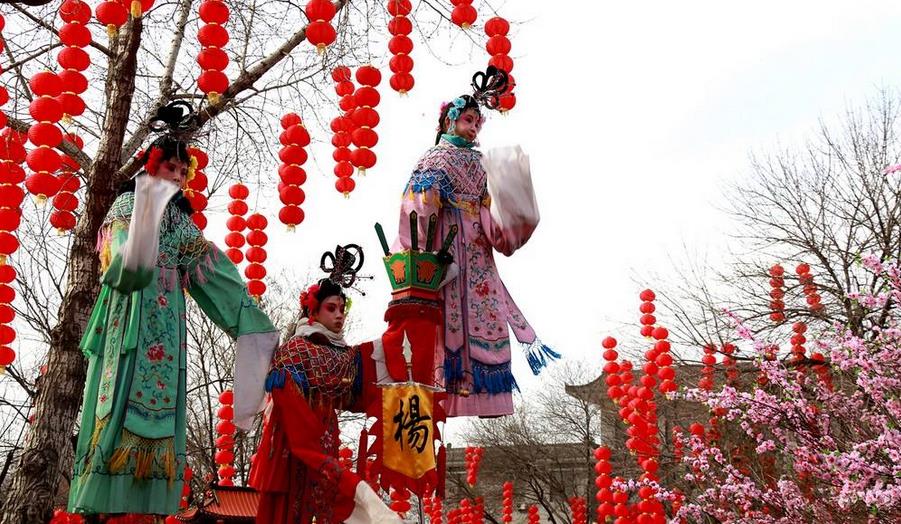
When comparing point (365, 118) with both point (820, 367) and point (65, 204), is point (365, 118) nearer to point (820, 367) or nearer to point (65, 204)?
point (65, 204)

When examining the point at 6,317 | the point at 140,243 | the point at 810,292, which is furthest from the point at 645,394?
the point at 140,243

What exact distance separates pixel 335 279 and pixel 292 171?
2.08 m

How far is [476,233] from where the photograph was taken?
506 cm

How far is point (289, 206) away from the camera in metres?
6.67

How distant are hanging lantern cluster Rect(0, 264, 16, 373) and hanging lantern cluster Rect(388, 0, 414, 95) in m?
2.89

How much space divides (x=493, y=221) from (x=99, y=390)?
217 cm

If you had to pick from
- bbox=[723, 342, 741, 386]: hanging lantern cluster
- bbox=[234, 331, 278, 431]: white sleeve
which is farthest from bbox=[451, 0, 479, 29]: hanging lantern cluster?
bbox=[723, 342, 741, 386]: hanging lantern cluster

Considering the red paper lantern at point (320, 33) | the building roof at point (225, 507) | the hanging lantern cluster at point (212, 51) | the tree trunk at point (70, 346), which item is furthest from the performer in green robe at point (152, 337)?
the building roof at point (225, 507)

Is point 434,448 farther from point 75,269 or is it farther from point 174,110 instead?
point 75,269

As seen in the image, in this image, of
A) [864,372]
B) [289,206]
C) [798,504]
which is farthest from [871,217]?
[289,206]

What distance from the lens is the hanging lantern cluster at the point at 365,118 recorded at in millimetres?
6648

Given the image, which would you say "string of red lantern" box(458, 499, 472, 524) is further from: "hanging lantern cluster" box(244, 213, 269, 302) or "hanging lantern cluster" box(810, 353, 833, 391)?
"hanging lantern cluster" box(244, 213, 269, 302)

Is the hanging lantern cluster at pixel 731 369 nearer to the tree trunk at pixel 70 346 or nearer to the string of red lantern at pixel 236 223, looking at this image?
the string of red lantern at pixel 236 223

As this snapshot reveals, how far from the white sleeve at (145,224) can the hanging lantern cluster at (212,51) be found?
1.76 m
